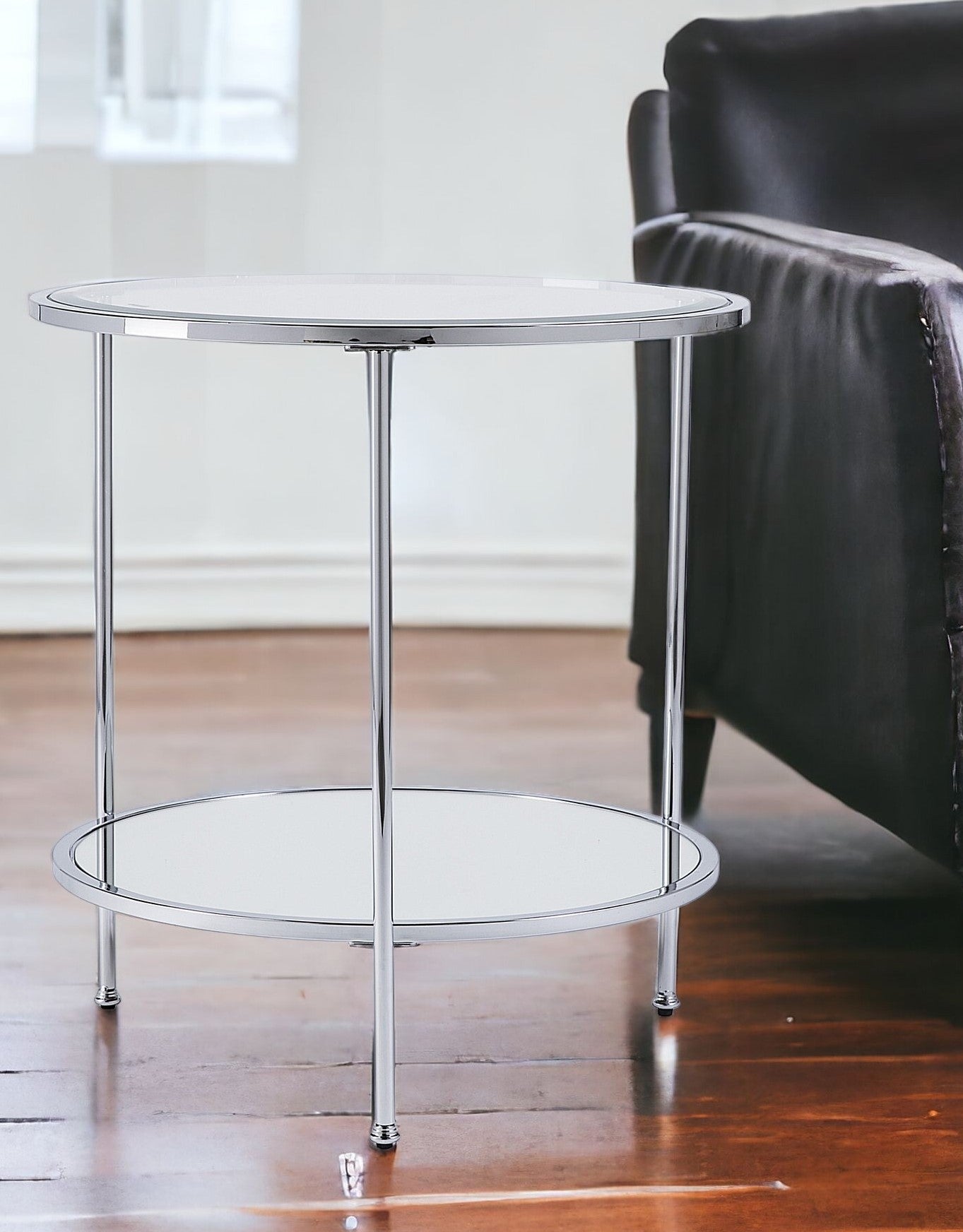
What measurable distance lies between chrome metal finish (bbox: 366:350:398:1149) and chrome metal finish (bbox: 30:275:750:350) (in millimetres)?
53

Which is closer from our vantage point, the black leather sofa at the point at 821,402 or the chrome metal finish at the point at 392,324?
the chrome metal finish at the point at 392,324

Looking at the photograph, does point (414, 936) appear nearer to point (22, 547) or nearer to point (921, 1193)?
point (921, 1193)

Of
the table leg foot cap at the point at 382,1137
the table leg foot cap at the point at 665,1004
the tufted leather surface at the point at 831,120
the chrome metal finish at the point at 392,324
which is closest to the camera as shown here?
the chrome metal finish at the point at 392,324

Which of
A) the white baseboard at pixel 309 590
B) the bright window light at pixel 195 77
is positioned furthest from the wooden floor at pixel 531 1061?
the bright window light at pixel 195 77

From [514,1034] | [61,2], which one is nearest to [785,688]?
[514,1034]

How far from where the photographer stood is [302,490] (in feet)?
8.80

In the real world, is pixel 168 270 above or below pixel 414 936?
above

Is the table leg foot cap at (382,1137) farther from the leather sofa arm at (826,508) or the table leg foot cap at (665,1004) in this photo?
the leather sofa arm at (826,508)

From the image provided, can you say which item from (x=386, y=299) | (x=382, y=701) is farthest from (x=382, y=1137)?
(x=386, y=299)

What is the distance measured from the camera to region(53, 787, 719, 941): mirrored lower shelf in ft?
3.28

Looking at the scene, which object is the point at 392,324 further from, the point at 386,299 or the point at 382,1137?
the point at 382,1137

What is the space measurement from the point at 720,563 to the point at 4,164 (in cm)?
160

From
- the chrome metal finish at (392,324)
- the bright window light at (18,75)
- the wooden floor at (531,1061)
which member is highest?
the bright window light at (18,75)

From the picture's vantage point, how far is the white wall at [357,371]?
102 inches
